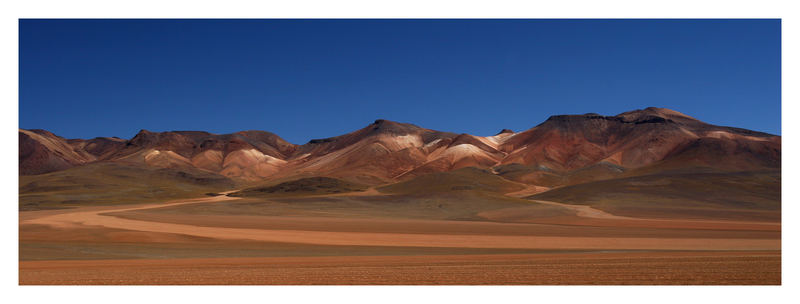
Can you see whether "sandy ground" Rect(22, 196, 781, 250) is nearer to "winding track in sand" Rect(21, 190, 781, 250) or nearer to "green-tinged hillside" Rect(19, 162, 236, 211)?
"winding track in sand" Rect(21, 190, 781, 250)

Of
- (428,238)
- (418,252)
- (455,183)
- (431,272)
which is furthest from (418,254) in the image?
(455,183)

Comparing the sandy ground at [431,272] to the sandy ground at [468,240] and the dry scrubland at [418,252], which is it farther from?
the sandy ground at [468,240]

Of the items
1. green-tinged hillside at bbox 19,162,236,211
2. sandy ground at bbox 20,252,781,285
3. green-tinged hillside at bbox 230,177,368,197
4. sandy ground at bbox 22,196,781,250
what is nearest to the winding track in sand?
sandy ground at bbox 22,196,781,250

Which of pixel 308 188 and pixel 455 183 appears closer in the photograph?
pixel 455 183

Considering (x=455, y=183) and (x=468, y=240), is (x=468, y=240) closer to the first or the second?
(x=468, y=240)

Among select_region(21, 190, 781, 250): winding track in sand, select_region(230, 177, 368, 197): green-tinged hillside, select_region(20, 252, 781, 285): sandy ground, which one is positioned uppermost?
select_region(20, 252, 781, 285): sandy ground

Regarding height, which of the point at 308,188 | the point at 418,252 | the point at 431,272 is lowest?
the point at 308,188
